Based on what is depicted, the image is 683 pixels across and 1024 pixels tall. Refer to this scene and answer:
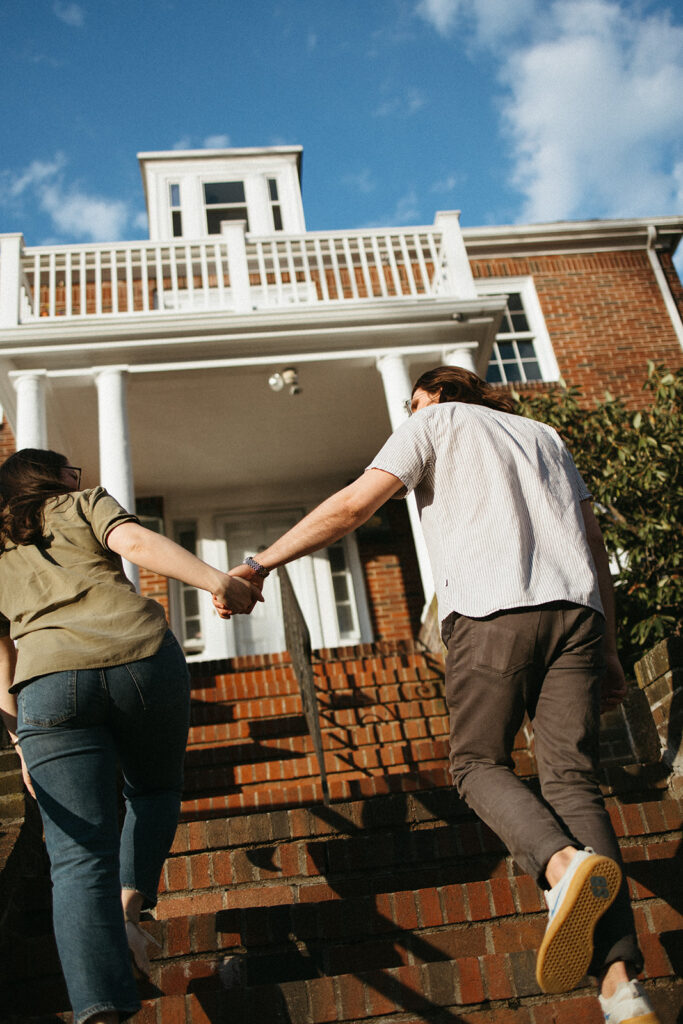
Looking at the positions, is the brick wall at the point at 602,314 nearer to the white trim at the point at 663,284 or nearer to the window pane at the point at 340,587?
the white trim at the point at 663,284

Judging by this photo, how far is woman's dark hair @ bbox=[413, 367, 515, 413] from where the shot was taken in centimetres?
244

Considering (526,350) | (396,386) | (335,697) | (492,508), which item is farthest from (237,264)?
(492,508)

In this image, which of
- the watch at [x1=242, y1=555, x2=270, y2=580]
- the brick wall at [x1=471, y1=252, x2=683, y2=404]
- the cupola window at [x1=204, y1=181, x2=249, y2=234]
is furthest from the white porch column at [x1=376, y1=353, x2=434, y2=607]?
the cupola window at [x1=204, y1=181, x2=249, y2=234]

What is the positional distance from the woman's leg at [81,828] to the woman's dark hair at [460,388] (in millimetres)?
1203

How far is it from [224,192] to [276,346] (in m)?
5.76

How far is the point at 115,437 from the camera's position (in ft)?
22.1

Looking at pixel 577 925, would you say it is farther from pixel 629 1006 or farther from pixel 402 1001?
pixel 402 1001

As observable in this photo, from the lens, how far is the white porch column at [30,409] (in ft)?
22.2

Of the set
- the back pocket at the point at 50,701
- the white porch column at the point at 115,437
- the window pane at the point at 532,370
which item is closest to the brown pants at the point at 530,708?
the back pocket at the point at 50,701

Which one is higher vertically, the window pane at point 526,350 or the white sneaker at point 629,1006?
the window pane at point 526,350

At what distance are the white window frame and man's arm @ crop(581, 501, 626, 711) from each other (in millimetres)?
8468

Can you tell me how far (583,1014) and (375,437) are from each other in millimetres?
7455

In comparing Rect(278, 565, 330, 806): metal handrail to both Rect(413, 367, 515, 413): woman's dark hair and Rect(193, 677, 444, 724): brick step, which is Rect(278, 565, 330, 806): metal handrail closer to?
Rect(193, 677, 444, 724): brick step

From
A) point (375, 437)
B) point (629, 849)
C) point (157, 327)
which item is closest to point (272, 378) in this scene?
point (157, 327)
